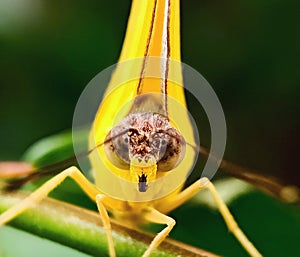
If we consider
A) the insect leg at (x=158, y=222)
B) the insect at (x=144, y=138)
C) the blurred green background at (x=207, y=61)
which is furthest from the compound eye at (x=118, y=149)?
the blurred green background at (x=207, y=61)

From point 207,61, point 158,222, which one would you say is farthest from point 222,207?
point 207,61

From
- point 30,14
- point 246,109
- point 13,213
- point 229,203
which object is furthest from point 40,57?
point 13,213

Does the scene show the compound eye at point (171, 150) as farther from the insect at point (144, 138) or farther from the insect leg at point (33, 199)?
the insect leg at point (33, 199)

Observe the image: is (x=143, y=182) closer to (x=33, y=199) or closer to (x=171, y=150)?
(x=171, y=150)

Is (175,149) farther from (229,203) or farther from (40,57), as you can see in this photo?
(40,57)

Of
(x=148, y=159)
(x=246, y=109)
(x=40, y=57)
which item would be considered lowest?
(x=148, y=159)
